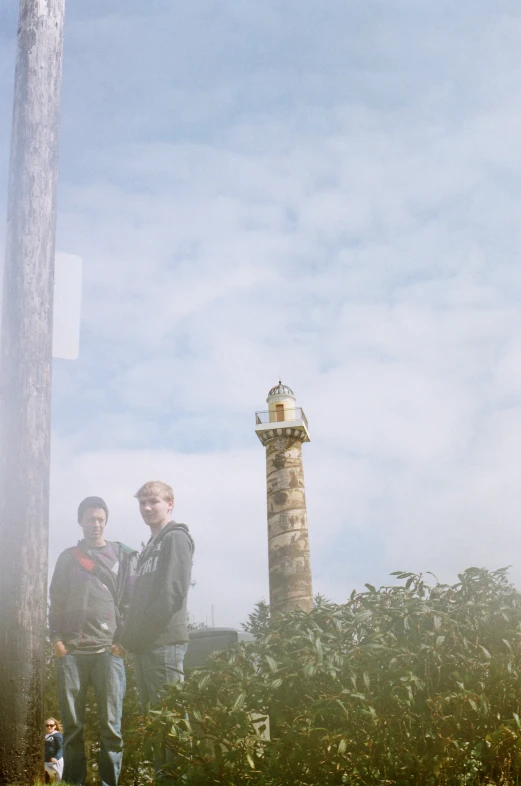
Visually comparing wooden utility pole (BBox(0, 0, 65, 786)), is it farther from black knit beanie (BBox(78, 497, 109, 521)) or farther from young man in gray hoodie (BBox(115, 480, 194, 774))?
black knit beanie (BBox(78, 497, 109, 521))

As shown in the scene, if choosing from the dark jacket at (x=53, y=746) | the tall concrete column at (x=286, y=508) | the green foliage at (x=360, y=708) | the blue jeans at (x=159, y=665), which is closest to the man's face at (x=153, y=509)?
the blue jeans at (x=159, y=665)

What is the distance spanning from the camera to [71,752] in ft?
17.4

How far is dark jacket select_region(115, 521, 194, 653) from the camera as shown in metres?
5.11

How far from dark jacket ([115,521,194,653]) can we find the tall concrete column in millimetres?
13032

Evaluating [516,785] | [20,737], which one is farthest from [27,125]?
[516,785]

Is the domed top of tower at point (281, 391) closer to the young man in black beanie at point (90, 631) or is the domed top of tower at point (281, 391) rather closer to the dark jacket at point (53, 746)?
the dark jacket at point (53, 746)

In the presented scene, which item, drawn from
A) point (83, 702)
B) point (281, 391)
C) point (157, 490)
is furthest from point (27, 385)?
point (281, 391)

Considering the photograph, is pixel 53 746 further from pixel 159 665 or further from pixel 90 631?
pixel 159 665

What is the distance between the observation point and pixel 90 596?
554 cm

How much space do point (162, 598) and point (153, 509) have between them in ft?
2.11

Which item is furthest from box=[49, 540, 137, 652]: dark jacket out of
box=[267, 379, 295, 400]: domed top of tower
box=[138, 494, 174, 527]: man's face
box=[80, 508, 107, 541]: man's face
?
box=[267, 379, 295, 400]: domed top of tower

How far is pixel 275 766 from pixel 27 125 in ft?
12.1

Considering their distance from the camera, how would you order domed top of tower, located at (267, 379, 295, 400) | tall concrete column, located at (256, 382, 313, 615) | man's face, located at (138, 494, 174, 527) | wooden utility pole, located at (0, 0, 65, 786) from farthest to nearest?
1. domed top of tower, located at (267, 379, 295, 400)
2. tall concrete column, located at (256, 382, 313, 615)
3. man's face, located at (138, 494, 174, 527)
4. wooden utility pole, located at (0, 0, 65, 786)

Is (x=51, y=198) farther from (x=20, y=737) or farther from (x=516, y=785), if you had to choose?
(x=516, y=785)
